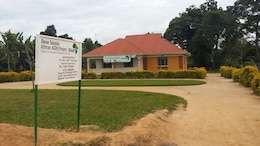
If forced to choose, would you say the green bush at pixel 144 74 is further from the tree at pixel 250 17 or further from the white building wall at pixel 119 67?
the tree at pixel 250 17

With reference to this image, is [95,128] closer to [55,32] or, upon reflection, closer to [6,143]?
[6,143]

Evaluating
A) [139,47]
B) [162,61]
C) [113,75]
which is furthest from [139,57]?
[113,75]

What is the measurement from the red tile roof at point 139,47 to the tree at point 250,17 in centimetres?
1931

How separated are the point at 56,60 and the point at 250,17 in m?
49.1

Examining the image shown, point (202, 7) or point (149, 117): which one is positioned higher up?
point (202, 7)

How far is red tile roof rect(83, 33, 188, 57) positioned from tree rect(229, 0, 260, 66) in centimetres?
1931

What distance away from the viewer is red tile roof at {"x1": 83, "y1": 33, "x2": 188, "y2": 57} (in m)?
33.7

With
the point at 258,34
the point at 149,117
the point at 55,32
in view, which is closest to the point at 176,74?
the point at 149,117

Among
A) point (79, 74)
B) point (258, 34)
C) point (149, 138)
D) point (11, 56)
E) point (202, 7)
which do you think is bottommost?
point (149, 138)

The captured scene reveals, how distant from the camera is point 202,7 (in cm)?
5450

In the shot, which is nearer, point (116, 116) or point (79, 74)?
point (79, 74)

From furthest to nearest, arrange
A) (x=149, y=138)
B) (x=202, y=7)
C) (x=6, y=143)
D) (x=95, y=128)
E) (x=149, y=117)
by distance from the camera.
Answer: (x=202, y=7) < (x=149, y=117) < (x=95, y=128) < (x=149, y=138) < (x=6, y=143)

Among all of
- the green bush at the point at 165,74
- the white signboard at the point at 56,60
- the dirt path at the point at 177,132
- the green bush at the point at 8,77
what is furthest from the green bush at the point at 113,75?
the white signboard at the point at 56,60

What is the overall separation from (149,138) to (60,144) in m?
1.84
